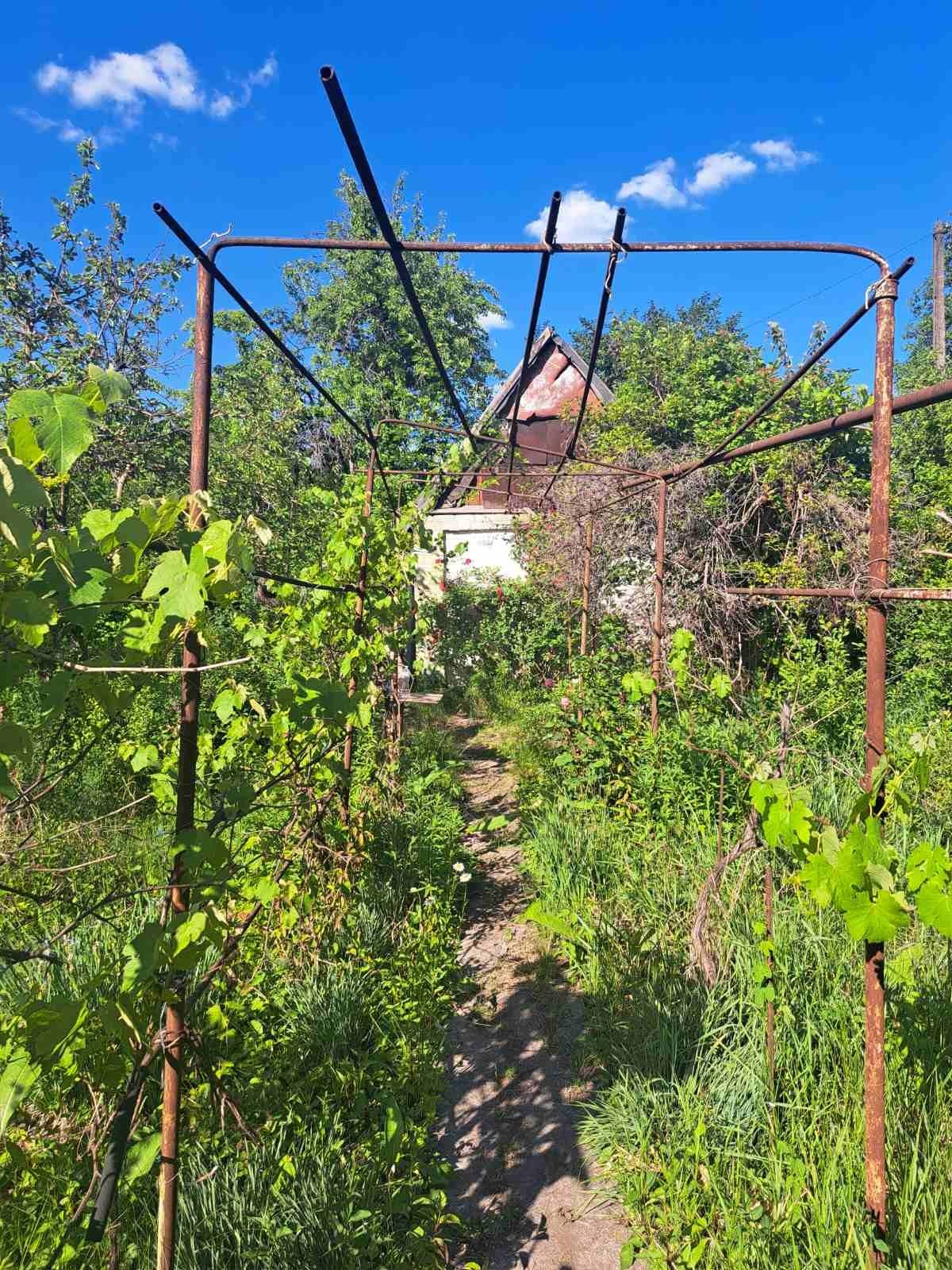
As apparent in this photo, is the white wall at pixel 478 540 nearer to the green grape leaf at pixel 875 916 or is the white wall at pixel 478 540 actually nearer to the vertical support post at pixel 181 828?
the vertical support post at pixel 181 828

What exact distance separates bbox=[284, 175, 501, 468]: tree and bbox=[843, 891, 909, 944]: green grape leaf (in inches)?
476

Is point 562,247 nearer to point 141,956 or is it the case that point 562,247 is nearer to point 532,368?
point 141,956

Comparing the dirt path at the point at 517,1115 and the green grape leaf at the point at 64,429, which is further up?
the green grape leaf at the point at 64,429

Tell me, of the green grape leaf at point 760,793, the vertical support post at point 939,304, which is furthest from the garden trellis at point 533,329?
the vertical support post at point 939,304

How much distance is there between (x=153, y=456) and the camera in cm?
780

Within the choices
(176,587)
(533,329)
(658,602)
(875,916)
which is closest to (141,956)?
(176,587)

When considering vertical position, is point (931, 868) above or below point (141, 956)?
above

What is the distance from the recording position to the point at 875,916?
152cm

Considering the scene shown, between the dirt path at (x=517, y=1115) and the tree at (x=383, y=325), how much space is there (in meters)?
10.7

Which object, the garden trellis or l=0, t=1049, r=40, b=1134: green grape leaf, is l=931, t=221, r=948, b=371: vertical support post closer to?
the garden trellis

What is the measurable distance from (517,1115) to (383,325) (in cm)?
1773

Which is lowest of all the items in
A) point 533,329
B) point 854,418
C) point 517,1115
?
point 517,1115

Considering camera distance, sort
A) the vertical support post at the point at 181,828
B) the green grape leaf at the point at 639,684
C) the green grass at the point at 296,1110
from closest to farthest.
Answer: the vertical support post at the point at 181,828
the green grass at the point at 296,1110
the green grape leaf at the point at 639,684

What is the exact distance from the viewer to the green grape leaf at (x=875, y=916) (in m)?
1.50
